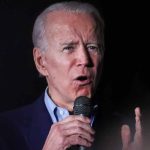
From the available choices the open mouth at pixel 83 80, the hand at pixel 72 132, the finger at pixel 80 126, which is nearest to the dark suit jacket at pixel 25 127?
the open mouth at pixel 83 80

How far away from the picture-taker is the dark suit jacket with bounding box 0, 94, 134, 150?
1.50 metres

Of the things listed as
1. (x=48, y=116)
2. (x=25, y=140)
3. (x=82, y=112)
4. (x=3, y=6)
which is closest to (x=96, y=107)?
(x=48, y=116)

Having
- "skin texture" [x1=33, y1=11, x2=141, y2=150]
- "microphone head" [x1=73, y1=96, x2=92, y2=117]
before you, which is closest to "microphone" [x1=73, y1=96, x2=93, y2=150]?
"microphone head" [x1=73, y1=96, x2=92, y2=117]

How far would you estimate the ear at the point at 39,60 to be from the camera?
5.30ft

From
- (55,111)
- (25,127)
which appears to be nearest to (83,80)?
(55,111)

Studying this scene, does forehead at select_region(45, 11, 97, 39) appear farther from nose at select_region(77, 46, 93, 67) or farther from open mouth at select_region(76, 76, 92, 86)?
open mouth at select_region(76, 76, 92, 86)

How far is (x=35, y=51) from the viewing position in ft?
5.40

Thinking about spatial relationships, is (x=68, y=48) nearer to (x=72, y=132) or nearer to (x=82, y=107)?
(x=82, y=107)

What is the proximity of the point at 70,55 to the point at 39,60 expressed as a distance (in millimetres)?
194

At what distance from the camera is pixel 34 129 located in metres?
1.53

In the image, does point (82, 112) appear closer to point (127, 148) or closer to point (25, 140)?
point (127, 148)

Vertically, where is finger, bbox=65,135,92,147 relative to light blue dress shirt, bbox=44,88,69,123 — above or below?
below

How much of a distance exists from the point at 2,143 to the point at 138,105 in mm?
672

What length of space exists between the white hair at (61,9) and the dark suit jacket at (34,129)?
0.81ft
